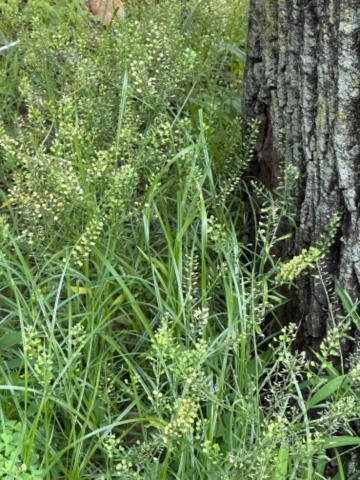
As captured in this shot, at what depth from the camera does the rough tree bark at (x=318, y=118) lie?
6.83 ft

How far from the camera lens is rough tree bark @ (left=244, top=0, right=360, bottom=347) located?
2082 mm

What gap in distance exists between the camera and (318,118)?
221 cm

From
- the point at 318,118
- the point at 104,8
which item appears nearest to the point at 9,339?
the point at 318,118

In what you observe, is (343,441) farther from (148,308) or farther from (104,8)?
(104,8)

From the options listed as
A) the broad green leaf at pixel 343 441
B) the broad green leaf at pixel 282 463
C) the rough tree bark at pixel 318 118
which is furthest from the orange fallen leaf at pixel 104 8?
the broad green leaf at pixel 282 463

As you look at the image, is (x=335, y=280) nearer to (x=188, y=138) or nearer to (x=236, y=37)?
(x=188, y=138)

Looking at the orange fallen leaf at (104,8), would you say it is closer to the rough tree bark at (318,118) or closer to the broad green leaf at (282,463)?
the rough tree bark at (318,118)

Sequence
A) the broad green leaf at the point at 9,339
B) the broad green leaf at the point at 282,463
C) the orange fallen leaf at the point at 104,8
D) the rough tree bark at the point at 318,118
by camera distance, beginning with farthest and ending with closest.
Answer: the orange fallen leaf at the point at 104,8 < the broad green leaf at the point at 9,339 < the rough tree bark at the point at 318,118 < the broad green leaf at the point at 282,463

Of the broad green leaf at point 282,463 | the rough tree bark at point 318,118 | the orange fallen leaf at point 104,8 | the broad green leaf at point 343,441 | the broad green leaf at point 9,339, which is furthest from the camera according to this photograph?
the orange fallen leaf at point 104,8

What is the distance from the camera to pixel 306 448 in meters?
1.75

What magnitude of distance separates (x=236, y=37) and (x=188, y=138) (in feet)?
4.09

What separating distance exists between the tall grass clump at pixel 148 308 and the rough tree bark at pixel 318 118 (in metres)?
0.07

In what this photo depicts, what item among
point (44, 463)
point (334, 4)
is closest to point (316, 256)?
point (334, 4)

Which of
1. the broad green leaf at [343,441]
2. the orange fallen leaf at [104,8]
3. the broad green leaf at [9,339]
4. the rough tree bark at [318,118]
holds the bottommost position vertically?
the broad green leaf at [343,441]
